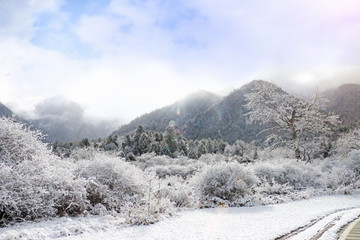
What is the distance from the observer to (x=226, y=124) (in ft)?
538

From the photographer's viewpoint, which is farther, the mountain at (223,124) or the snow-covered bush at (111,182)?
the mountain at (223,124)

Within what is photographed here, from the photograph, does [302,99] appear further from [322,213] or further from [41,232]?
[41,232]

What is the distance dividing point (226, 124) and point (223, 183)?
509 ft

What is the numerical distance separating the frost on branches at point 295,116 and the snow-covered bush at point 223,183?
33.6 feet

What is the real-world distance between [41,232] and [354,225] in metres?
6.29

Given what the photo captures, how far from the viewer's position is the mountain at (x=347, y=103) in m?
126

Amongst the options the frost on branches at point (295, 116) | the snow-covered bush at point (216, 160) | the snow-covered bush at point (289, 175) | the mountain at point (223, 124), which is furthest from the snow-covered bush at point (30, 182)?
the mountain at point (223, 124)

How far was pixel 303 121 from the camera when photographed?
20.4 m

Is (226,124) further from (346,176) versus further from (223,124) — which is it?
(346,176)

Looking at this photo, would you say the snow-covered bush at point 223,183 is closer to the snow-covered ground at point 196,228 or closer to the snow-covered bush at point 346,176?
the snow-covered ground at point 196,228

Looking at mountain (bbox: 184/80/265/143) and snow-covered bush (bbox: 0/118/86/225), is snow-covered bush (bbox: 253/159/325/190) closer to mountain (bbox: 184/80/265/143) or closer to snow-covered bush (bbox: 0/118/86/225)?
snow-covered bush (bbox: 0/118/86/225)

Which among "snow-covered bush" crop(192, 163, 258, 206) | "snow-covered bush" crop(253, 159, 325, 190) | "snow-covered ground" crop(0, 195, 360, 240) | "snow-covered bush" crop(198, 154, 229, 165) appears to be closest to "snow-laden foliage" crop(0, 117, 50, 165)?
"snow-covered ground" crop(0, 195, 360, 240)

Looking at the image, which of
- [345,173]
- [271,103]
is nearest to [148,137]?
[271,103]

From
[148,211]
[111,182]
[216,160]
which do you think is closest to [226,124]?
[216,160]
